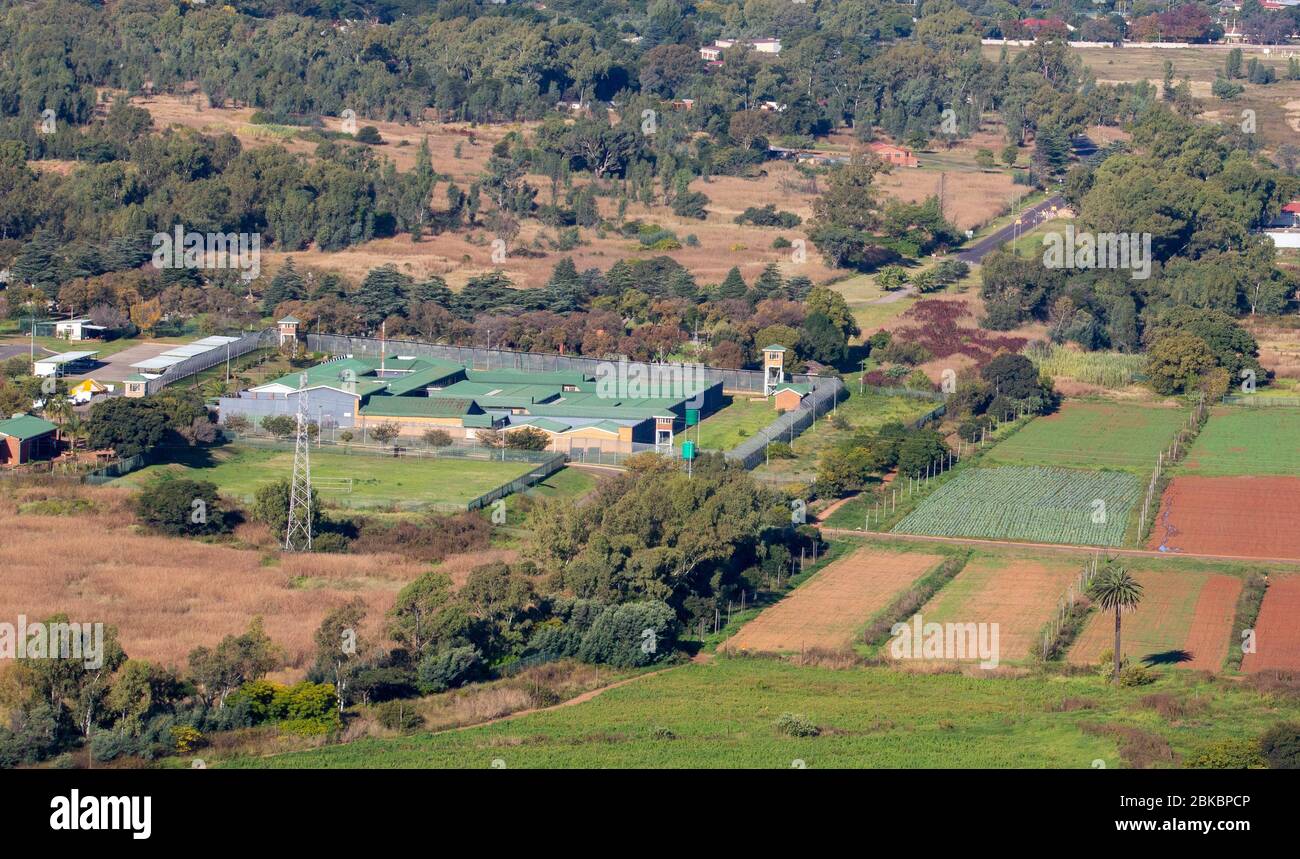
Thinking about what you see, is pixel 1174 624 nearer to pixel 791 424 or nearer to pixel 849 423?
pixel 791 424

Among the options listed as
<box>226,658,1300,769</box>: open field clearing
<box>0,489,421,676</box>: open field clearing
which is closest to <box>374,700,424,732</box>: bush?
<box>226,658,1300,769</box>: open field clearing

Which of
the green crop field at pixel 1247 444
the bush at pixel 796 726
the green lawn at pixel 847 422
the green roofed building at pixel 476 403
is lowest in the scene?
the bush at pixel 796 726

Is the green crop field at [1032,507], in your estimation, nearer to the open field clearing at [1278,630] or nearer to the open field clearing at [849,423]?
the open field clearing at [849,423]

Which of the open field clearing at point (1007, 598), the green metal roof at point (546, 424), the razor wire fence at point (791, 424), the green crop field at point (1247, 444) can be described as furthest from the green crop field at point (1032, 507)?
the green metal roof at point (546, 424)

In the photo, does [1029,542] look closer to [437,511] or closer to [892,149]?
[437,511]

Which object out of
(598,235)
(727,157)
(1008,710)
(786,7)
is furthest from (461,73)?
(1008,710)

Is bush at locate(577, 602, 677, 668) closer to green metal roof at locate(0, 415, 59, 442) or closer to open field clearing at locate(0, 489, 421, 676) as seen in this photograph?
open field clearing at locate(0, 489, 421, 676)
